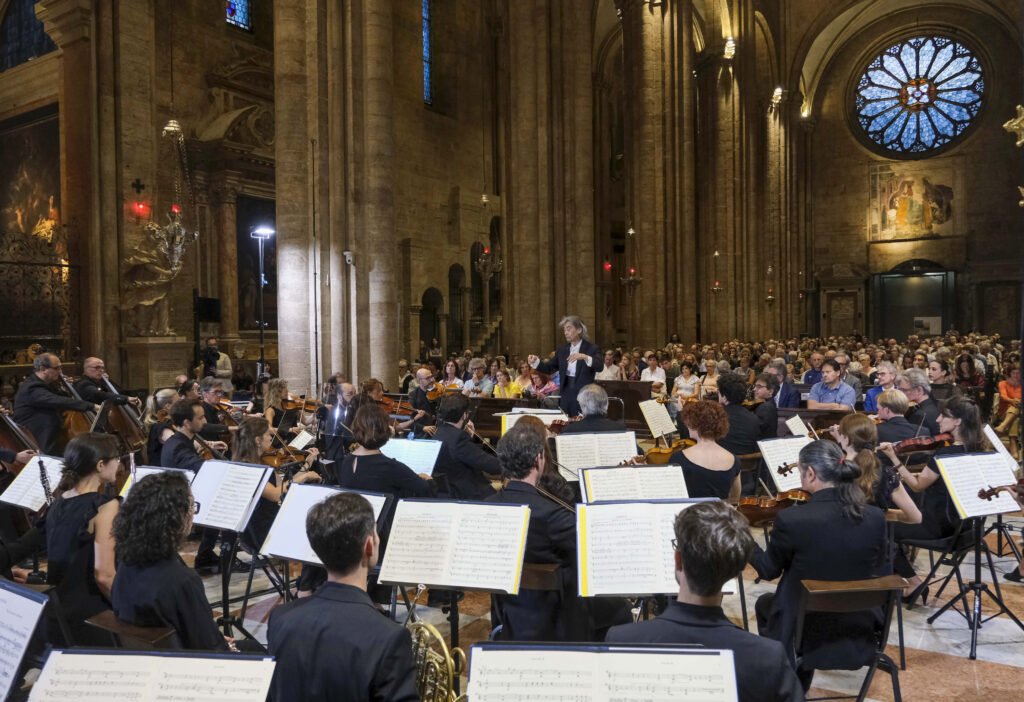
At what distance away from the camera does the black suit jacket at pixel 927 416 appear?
716 cm

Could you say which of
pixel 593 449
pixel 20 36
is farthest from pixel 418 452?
pixel 20 36

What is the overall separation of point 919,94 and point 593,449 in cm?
4376

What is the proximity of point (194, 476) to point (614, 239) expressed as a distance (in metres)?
33.3

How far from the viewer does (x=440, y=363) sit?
Answer: 2052 centimetres

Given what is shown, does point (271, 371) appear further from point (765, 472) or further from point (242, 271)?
point (765, 472)

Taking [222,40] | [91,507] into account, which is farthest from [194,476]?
[222,40]

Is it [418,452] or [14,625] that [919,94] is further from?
[14,625]

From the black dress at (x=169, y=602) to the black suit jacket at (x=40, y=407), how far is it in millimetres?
5772

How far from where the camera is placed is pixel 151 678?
2.27 meters

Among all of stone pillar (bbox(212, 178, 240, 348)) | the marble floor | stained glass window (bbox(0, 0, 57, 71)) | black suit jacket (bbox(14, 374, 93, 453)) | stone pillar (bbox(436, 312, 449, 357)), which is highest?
stained glass window (bbox(0, 0, 57, 71))

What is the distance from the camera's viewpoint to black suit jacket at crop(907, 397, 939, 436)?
7.16 meters

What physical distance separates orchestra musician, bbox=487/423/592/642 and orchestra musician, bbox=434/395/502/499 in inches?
63.9

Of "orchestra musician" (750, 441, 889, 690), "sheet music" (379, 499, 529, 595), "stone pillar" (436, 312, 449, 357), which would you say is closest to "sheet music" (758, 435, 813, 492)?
"orchestra musician" (750, 441, 889, 690)

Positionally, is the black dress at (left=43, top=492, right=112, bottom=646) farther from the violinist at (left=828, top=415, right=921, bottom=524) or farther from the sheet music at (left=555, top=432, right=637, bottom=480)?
the violinist at (left=828, top=415, right=921, bottom=524)
